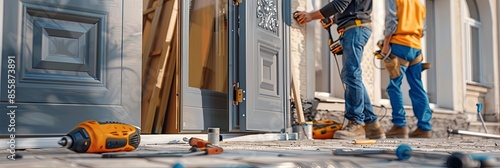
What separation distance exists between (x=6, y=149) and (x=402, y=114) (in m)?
3.94

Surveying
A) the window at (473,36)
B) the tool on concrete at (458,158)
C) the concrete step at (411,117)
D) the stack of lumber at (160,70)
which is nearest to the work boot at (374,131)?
the concrete step at (411,117)

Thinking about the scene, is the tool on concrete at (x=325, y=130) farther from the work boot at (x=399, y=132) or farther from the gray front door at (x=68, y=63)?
the gray front door at (x=68, y=63)

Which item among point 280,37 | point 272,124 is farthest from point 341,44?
point 272,124

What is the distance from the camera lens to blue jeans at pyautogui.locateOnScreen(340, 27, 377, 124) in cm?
469

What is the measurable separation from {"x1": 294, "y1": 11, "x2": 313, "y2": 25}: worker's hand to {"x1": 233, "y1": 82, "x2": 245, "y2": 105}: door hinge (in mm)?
1298

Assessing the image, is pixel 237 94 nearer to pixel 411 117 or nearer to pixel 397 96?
pixel 397 96

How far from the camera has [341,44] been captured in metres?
4.85

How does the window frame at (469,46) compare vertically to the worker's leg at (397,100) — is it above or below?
above

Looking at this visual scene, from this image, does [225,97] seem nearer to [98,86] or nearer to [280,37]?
[280,37]

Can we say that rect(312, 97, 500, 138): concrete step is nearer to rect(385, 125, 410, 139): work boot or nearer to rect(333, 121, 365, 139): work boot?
rect(385, 125, 410, 139): work boot

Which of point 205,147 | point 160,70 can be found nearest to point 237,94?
point 160,70

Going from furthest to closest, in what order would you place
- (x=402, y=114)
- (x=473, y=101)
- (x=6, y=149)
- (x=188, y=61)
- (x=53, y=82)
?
(x=473, y=101), (x=402, y=114), (x=188, y=61), (x=53, y=82), (x=6, y=149)

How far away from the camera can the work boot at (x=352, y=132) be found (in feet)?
15.4

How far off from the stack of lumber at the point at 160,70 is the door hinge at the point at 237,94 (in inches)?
18.9
